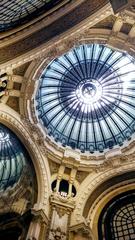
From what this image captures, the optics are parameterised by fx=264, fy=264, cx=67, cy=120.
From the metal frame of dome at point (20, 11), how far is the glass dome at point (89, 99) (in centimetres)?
677

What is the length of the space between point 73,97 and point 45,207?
25.9 feet

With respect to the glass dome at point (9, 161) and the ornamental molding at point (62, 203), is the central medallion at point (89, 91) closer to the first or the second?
the glass dome at point (9, 161)

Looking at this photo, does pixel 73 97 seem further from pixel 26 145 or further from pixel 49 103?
pixel 26 145

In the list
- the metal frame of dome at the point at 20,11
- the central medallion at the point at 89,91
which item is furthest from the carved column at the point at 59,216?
the metal frame of dome at the point at 20,11

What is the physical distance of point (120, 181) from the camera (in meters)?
16.7

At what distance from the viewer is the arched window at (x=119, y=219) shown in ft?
47.9

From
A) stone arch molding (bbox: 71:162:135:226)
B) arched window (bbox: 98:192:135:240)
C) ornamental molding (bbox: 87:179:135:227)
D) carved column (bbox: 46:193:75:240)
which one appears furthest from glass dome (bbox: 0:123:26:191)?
arched window (bbox: 98:192:135:240)

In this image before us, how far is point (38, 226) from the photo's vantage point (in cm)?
1309

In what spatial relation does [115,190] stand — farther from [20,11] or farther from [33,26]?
[20,11]

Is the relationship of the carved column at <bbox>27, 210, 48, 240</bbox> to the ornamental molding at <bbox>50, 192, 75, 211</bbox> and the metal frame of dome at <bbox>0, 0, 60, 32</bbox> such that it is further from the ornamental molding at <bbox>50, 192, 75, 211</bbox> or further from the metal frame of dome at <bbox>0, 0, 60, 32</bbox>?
the metal frame of dome at <bbox>0, 0, 60, 32</bbox>

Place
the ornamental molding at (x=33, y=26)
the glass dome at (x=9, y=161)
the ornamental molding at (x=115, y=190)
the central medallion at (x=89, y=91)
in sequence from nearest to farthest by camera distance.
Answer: the ornamental molding at (x=33, y=26)
the ornamental molding at (x=115, y=190)
the glass dome at (x=9, y=161)
the central medallion at (x=89, y=91)

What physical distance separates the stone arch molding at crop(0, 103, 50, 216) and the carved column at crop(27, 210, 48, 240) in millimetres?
432

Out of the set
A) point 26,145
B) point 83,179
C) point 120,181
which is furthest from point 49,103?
point 120,181

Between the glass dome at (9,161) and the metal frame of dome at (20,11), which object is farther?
the glass dome at (9,161)
